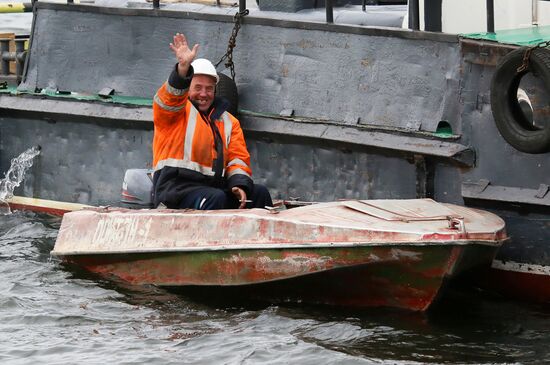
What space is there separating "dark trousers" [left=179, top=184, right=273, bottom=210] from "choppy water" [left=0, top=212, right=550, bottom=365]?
0.61 metres

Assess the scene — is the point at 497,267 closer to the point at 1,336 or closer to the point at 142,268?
the point at 142,268

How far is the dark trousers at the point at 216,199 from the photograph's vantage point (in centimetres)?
835

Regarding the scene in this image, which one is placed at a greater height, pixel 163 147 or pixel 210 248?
pixel 163 147

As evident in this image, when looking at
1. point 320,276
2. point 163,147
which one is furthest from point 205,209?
point 320,276

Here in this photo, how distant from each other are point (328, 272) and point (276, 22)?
94.2 inches

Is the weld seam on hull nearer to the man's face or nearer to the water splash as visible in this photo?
the man's face

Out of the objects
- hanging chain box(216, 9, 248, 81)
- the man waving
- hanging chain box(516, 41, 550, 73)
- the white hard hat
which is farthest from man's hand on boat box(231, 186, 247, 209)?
hanging chain box(516, 41, 550, 73)

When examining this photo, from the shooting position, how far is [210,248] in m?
7.90

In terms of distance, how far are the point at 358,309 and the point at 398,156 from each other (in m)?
1.20

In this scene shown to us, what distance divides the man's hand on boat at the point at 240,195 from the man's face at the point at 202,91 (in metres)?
0.56

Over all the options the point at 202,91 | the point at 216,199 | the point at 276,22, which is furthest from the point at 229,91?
the point at 216,199

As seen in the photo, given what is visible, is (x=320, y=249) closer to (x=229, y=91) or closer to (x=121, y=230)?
(x=121, y=230)

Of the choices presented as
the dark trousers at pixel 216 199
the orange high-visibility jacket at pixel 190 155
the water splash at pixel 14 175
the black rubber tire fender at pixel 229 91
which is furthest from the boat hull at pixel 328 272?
the water splash at pixel 14 175

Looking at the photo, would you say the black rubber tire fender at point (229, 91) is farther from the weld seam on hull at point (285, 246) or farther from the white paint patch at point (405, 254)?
the white paint patch at point (405, 254)
